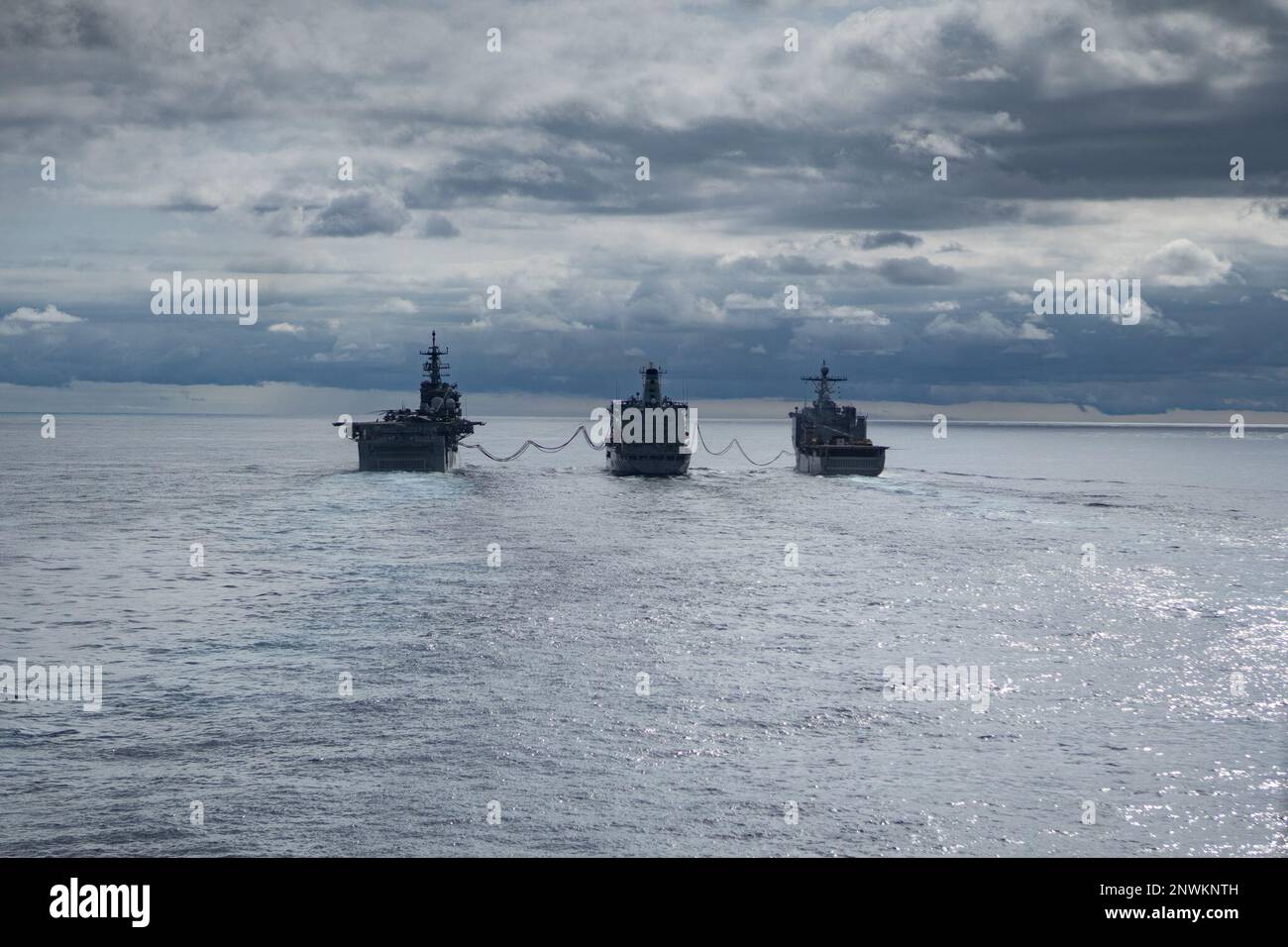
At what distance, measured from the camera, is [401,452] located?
13738 centimetres

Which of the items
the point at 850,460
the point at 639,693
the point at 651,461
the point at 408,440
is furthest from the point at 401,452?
the point at 639,693

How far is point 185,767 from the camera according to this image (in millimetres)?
25938

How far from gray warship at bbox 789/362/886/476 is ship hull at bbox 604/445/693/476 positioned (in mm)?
21583

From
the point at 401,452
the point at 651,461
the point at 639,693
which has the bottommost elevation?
the point at 639,693

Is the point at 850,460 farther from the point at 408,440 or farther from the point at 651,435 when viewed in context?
the point at 408,440

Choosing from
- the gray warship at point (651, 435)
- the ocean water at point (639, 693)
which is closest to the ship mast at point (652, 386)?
the gray warship at point (651, 435)

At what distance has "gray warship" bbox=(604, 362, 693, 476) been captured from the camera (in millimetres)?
141875

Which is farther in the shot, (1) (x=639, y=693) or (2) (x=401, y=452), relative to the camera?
(2) (x=401, y=452)

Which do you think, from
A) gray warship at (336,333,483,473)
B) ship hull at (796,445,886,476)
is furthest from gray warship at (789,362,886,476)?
gray warship at (336,333,483,473)

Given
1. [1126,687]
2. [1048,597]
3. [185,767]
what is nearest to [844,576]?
[1048,597]

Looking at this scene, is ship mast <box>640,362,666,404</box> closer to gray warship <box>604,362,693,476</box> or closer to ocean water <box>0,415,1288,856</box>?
gray warship <box>604,362,693,476</box>

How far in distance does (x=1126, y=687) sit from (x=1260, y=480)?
141047 mm

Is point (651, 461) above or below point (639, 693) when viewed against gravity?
above

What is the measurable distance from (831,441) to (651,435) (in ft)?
102
